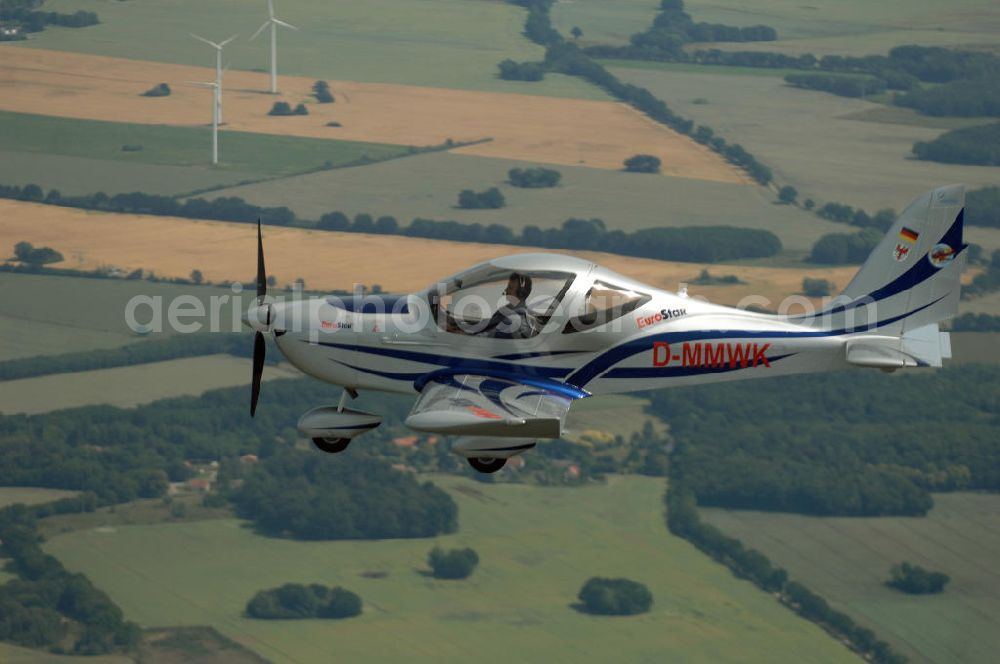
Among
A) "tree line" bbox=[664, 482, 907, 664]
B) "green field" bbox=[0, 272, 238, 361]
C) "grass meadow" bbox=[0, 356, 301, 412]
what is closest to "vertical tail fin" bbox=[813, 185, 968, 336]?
"tree line" bbox=[664, 482, 907, 664]

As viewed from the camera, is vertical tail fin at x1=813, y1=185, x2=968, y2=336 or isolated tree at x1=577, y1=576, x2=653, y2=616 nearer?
vertical tail fin at x1=813, y1=185, x2=968, y2=336

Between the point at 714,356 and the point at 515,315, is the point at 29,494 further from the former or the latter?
the point at 714,356

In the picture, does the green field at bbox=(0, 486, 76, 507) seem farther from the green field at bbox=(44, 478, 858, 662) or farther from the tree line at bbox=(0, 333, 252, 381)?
the tree line at bbox=(0, 333, 252, 381)

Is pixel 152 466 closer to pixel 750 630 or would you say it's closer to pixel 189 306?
pixel 189 306

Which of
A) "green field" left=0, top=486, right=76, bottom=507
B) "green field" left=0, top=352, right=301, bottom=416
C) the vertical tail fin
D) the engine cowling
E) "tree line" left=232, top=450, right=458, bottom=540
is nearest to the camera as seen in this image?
the vertical tail fin

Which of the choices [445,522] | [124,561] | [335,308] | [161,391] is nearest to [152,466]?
[161,391]

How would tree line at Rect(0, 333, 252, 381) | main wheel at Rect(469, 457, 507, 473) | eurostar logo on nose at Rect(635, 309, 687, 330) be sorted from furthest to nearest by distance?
tree line at Rect(0, 333, 252, 381)
eurostar logo on nose at Rect(635, 309, 687, 330)
main wheel at Rect(469, 457, 507, 473)

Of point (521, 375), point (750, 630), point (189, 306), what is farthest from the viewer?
point (189, 306)
